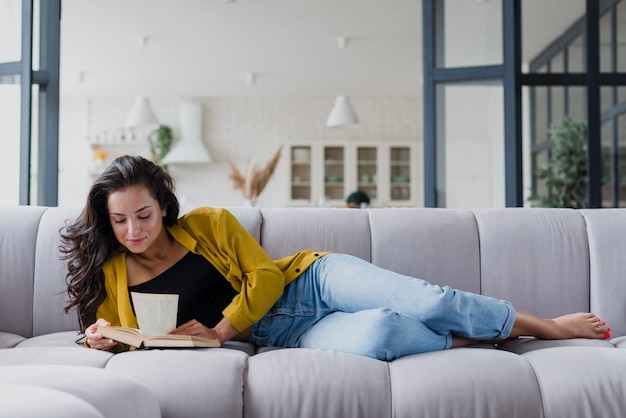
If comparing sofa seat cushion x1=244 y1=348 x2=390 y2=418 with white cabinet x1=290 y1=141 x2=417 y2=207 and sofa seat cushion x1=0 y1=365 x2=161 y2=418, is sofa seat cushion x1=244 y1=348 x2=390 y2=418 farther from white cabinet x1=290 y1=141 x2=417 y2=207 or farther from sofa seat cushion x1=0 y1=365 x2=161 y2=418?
white cabinet x1=290 y1=141 x2=417 y2=207

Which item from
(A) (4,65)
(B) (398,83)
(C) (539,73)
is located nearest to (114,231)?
(A) (4,65)

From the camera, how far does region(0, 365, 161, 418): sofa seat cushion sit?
4.44ft

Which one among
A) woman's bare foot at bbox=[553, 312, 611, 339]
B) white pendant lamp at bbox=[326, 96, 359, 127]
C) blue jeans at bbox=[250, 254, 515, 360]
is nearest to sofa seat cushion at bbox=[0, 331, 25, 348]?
blue jeans at bbox=[250, 254, 515, 360]

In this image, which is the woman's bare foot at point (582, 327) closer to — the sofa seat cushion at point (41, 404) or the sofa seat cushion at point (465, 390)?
the sofa seat cushion at point (465, 390)

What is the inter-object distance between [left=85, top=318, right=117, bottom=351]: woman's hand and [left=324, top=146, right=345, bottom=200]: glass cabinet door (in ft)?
27.4

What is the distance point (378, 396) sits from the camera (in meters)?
1.75

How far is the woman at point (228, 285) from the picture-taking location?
2.08 meters

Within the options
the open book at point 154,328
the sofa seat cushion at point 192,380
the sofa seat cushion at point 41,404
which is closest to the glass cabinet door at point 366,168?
the open book at point 154,328

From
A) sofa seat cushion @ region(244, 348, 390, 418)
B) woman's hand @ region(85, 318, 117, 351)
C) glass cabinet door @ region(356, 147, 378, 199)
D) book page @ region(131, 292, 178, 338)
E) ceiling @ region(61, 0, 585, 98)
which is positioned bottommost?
sofa seat cushion @ region(244, 348, 390, 418)

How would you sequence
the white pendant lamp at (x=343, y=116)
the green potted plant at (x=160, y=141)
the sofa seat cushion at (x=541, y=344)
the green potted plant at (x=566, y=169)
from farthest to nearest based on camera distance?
the green potted plant at (x=160, y=141), the white pendant lamp at (x=343, y=116), the green potted plant at (x=566, y=169), the sofa seat cushion at (x=541, y=344)

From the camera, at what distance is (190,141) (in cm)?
1019

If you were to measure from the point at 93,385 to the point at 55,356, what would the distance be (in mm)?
560

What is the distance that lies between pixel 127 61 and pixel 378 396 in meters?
7.20

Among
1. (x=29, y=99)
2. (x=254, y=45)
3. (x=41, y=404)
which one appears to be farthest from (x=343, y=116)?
(x=41, y=404)
